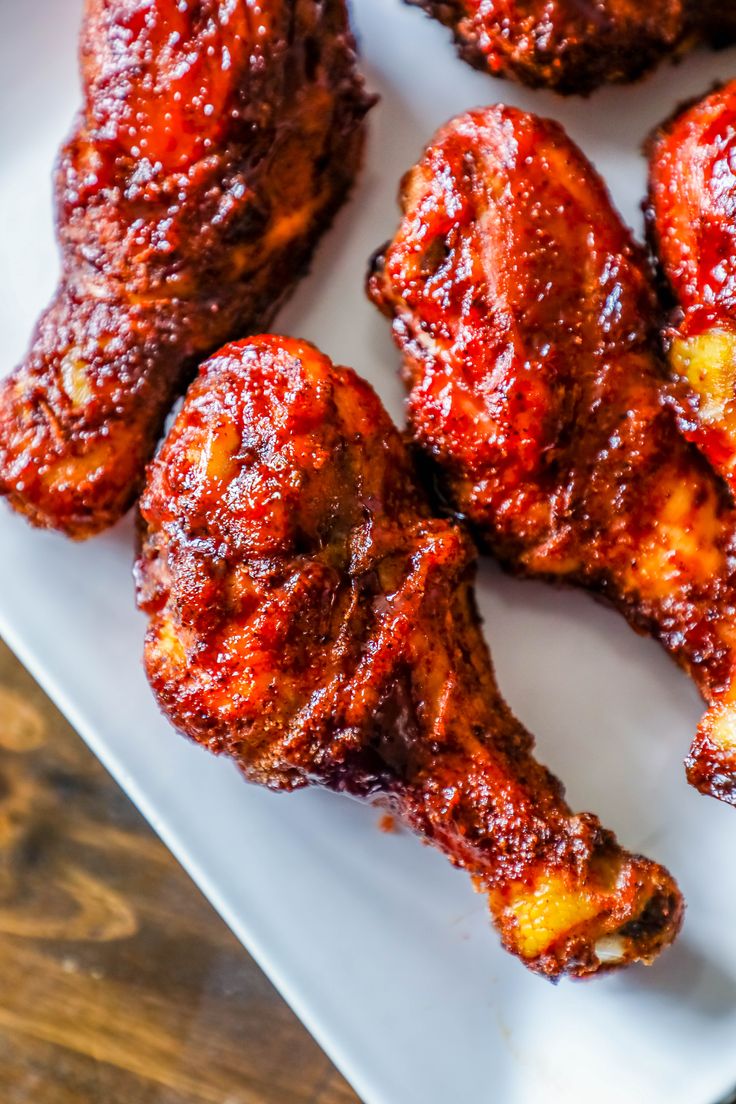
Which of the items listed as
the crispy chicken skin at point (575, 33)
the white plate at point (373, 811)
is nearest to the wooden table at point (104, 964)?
the white plate at point (373, 811)

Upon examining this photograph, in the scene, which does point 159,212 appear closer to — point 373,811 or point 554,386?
point 554,386

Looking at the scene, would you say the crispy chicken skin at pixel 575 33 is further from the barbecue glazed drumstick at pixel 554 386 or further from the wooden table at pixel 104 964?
the wooden table at pixel 104 964

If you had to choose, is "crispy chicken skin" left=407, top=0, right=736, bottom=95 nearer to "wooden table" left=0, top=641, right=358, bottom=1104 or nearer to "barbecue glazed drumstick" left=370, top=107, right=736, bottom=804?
"barbecue glazed drumstick" left=370, top=107, right=736, bottom=804

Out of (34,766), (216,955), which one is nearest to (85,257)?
(34,766)

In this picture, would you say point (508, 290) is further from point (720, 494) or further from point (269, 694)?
point (269, 694)

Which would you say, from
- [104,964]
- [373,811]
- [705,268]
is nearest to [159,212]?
[705,268]

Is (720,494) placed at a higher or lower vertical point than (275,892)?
higher

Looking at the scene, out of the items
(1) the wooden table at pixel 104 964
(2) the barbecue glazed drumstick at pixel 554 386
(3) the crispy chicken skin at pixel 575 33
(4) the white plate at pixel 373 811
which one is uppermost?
(3) the crispy chicken skin at pixel 575 33
